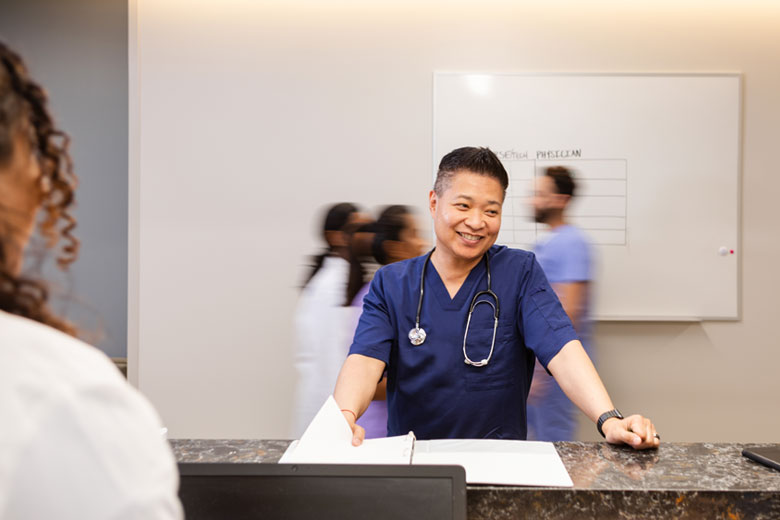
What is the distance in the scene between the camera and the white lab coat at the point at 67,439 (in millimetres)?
405

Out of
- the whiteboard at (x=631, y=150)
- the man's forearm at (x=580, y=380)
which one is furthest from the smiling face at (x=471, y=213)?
the whiteboard at (x=631, y=150)

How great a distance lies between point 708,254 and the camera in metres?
2.87

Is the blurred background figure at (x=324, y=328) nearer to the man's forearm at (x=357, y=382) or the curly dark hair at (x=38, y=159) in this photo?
the man's forearm at (x=357, y=382)

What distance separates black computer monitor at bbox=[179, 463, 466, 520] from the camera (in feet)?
2.61

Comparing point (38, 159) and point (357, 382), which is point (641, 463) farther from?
point (38, 159)

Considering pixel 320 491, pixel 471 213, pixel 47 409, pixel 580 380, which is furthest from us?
pixel 471 213

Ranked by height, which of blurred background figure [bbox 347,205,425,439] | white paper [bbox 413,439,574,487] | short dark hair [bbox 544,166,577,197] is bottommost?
white paper [bbox 413,439,574,487]

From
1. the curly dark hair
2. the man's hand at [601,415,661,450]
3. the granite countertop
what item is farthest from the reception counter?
the curly dark hair

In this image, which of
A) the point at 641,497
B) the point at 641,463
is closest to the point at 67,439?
the point at 641,497

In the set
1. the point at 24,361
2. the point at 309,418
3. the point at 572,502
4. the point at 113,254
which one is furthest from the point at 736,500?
the point at 113,254

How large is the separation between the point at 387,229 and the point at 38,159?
5.38 ft

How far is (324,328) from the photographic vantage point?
1974 millimetres

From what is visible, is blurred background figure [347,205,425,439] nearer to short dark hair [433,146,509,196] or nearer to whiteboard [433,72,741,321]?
short dark hair [433,146,509,196]

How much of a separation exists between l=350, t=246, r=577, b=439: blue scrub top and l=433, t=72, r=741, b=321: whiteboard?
51.1 inches
